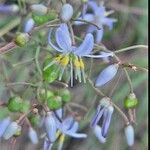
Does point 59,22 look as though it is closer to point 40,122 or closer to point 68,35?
point 68,35

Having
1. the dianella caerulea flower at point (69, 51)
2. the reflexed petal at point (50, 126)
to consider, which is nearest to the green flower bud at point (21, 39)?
the dianella caerulea flower at point (69, 51)

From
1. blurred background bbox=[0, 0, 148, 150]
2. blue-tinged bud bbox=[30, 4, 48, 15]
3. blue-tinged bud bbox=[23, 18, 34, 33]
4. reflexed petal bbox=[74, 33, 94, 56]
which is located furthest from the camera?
blurred background bbox=[0, 0, 148, 150]

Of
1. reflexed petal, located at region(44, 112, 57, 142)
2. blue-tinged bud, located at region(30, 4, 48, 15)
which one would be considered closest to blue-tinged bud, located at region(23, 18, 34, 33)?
blue-tinged bud, located at region(30, 4, 48, 15)

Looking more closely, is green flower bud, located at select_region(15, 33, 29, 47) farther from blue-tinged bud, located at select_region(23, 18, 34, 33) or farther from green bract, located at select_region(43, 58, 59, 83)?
blue-tinged bud, located at select_region(23, 18, 34, 33)

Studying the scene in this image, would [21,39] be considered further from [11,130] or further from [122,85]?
[122,85]

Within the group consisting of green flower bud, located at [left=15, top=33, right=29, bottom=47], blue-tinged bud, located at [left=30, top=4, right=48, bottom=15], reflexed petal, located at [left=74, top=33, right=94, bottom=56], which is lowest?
reflexed petal, located at [left=74, top=33, right=94, bottom=56]

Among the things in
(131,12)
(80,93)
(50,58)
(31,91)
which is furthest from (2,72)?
(131,12)

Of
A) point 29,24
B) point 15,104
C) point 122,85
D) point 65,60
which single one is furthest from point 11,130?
point 122,85

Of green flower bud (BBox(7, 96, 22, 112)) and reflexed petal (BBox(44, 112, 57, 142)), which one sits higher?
green flower bud (BBox(7, 96, 22, 112))
